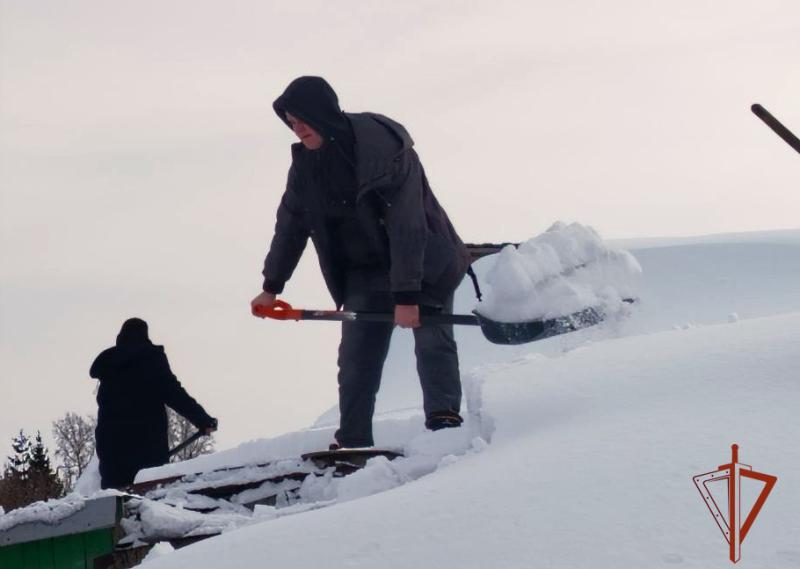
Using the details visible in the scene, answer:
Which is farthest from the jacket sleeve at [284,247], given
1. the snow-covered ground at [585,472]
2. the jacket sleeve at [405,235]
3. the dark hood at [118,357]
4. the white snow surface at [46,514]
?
the dark hood at [118,357]

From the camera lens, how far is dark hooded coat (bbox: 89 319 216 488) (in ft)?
19.9

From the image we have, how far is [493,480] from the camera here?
2.47 m

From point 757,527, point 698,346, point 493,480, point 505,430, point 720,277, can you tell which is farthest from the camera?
point 720,277

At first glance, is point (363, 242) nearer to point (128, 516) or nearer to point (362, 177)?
point (362, 177)

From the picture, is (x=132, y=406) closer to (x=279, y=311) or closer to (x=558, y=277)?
(x=279, y=311)

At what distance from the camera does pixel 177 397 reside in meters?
6.14

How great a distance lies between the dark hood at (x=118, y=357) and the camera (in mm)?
6066

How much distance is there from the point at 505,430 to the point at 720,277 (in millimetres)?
11323

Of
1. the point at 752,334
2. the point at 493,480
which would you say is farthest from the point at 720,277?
the point at 493,480

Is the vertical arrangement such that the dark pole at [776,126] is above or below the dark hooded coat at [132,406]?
above

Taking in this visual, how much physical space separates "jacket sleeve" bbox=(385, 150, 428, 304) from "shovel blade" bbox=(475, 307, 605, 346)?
0.29 m

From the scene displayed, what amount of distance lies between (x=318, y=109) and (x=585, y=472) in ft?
7.49

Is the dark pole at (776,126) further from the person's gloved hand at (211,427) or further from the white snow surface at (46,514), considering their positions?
the person's gloved hand at (211,427)

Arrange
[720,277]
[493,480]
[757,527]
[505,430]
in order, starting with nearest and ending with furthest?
[757,527]
[493,480]
[505,430]
[720,277]
